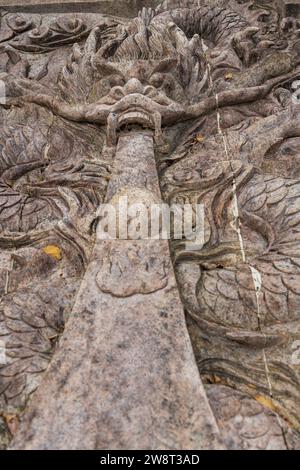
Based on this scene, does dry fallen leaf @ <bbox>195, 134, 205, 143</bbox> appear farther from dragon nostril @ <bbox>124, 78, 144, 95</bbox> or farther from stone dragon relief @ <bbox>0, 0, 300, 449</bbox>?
dragon nostril @ <bbox>124, 78, 144, 95</bbox>

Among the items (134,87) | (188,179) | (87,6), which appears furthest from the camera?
(87,6)

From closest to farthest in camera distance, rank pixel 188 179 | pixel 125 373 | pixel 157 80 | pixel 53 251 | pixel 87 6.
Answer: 1. pixel 125 373
2. pixel 53 251
3. pixel 188 179
4. pixel 157 80
5. pixel 87 6

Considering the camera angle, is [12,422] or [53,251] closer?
[12,422]

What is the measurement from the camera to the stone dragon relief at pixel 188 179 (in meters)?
1.75

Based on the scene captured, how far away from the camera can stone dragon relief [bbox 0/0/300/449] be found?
1749 mm

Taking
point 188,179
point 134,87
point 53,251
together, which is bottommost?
point 53,251

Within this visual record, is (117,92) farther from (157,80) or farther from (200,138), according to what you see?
(200,138)

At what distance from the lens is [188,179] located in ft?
9.09

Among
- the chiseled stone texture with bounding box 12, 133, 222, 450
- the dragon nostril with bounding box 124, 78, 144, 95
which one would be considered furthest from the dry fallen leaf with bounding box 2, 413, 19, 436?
the dragon nostril with bounding box 124, 78, 144, 95

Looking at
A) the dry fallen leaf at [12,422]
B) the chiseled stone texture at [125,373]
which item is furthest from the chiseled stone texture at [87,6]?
the dry fallen leaf at [12,422]

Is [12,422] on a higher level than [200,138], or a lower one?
lower

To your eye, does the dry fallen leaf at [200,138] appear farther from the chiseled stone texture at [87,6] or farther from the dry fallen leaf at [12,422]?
the chiseled stone texture at [87,6]

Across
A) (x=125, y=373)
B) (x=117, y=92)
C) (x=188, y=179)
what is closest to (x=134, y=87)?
(x=117, y=92)

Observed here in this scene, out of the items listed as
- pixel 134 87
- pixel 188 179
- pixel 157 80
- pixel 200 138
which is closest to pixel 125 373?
pixel 188 179
